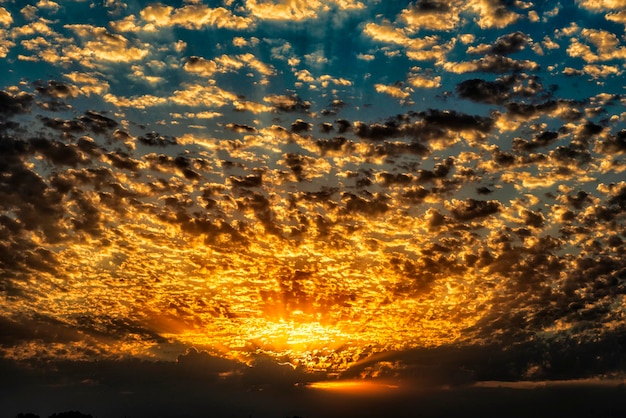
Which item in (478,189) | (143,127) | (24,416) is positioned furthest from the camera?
(24,416)

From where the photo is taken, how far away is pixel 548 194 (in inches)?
1976

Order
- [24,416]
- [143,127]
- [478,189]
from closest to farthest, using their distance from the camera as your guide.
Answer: [143,127] → [478,189] → [24,416]

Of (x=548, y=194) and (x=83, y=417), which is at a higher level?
(x=548, y=194)

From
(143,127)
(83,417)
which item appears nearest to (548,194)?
(143,127)

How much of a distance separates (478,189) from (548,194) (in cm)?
973

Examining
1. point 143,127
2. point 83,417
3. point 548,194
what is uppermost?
point 143,127

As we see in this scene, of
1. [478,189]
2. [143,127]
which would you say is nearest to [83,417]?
[143,127]

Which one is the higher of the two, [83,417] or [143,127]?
[143,127]

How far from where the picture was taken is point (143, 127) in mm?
41812

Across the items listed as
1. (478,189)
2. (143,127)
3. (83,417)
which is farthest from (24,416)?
(478,189)

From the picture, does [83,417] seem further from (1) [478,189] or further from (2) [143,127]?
(1) [478,189]

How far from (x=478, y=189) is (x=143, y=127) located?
41.8m

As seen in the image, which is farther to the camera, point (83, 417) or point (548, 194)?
point (83, 417)

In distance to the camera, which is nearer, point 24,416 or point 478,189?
point 478,189
